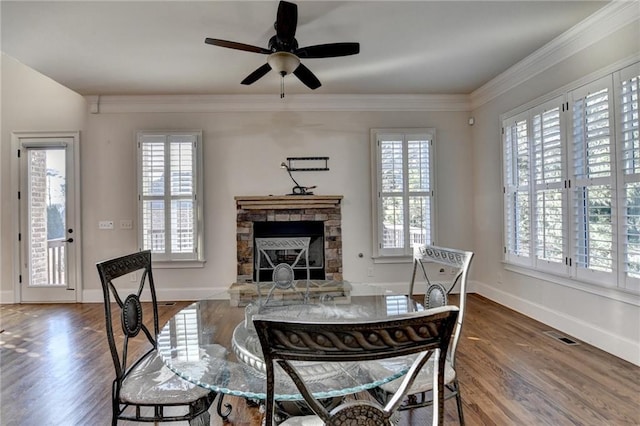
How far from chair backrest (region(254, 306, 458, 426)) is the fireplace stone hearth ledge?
365 centimetres

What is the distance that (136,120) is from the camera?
450 centimetres

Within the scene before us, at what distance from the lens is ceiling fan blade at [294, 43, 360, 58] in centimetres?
242

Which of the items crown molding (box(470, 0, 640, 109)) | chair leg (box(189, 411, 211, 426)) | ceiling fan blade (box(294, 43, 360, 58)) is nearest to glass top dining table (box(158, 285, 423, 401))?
chair leg (box(189, 411, 211, 426))

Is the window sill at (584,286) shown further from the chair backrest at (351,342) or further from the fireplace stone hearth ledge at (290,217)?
the chair backrest at (351,342)

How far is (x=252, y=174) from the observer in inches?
179

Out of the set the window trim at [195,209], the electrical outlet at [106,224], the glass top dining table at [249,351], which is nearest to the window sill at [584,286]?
the glass top dining table at [249,351]

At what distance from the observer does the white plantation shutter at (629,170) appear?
8.03 feet

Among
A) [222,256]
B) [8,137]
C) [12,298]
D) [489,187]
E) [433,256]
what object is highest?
[8,137]

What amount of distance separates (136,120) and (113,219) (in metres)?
1.42

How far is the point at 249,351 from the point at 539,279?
3355 millimetres

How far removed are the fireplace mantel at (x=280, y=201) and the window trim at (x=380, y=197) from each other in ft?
1.89

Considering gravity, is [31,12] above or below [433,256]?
above

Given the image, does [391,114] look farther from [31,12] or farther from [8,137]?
[8,137]

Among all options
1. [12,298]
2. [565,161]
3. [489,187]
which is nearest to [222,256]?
[12,298]
